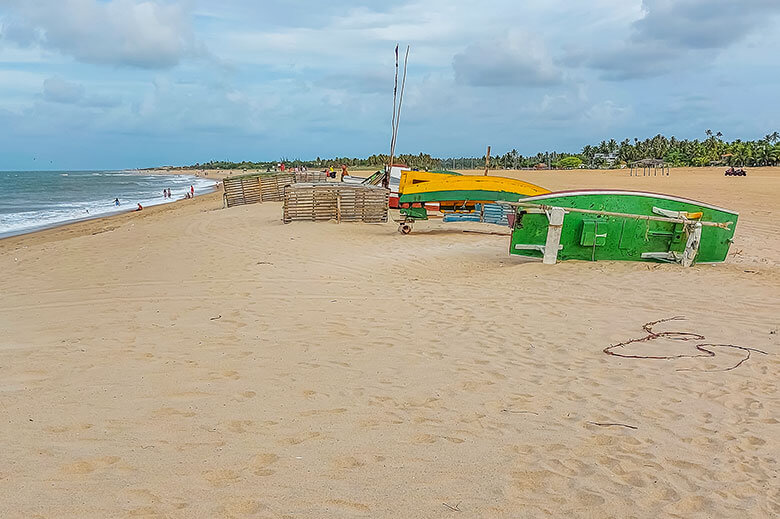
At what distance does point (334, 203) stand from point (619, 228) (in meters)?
7.97

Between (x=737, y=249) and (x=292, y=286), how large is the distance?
824cm

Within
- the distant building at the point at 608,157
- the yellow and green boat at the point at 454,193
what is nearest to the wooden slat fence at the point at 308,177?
the yellow and green boat at the point at 454,193

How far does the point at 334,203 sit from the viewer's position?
50.3 ft

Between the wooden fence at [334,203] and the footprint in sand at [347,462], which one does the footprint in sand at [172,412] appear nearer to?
the footprint in sand at [347,462]

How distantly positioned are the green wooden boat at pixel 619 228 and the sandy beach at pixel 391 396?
36cm

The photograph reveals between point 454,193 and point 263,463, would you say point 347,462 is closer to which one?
point 263,463

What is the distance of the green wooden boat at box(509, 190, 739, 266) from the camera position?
900cm

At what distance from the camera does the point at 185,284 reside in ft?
27.5

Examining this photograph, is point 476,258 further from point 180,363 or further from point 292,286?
point 180,363

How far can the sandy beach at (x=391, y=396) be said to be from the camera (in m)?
2.83

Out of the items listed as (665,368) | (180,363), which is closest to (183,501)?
(180,363)

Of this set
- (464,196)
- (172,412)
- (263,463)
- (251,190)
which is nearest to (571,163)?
(251,190)

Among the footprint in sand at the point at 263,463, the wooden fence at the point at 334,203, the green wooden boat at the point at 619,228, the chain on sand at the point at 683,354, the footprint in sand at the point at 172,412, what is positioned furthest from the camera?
the wooden fence at the point at 334,203

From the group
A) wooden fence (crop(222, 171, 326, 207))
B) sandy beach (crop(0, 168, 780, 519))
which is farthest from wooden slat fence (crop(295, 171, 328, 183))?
sandy beach (crop(0, 168, 780, 519))
